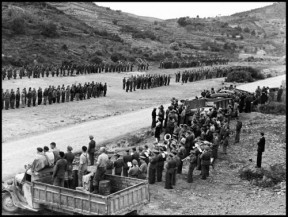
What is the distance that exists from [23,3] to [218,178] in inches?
2802

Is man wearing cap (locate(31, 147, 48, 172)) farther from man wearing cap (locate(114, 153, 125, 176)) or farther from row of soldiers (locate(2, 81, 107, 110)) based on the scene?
row of soldiers (locate(2, 81, 107, 110))

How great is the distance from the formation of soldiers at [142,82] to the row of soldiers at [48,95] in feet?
Answer: 15.5

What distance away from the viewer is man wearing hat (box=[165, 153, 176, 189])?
1730cm

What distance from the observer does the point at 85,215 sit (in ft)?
41.8

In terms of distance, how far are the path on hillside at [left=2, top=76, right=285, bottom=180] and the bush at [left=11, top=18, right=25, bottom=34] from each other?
40092 millimetres

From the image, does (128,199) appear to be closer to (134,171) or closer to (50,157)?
(134,171)

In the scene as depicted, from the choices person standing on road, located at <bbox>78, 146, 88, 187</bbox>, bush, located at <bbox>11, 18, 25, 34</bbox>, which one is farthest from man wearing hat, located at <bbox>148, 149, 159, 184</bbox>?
bush, located at <bbox>11, 18, 25, 34</bbox>

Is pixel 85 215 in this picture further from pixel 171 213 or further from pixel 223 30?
pixel 223 30

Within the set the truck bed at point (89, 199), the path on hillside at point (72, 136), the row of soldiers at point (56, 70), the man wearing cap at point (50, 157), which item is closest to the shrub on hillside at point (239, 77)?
the row of soldiers at point (56, 70)

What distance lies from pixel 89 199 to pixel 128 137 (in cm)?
1239

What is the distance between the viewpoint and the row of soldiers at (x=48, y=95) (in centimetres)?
3117

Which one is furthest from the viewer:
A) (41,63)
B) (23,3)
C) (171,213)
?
(23,3)

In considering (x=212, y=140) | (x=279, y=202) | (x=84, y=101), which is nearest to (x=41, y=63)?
(x=84, y=101)

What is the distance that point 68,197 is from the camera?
42.6ft
